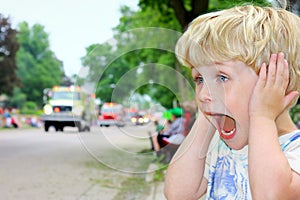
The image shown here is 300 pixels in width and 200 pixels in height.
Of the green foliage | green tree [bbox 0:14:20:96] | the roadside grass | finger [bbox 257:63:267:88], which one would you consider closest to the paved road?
the roadside grass

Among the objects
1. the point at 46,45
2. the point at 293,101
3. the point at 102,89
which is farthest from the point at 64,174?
the point at 46,45

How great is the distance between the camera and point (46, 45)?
201ft

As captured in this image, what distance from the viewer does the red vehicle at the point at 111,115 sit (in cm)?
150

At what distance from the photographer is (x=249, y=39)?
111cm

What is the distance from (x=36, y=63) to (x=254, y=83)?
58.8m

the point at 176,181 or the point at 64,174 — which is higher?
the point at 176,181

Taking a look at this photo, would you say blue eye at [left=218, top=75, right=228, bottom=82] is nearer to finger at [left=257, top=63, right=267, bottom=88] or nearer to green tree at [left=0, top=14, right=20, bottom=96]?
finger at [left=257, top=63, right=267, bottom=88]

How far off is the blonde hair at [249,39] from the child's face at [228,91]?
0.07 ft

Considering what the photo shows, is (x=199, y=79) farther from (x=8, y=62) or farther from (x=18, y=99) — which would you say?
(x=18, y=99)

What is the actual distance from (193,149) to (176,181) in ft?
0.35

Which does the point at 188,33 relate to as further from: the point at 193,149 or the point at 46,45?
the point at 46,45

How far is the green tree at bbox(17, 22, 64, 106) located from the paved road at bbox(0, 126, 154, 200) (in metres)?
44.2

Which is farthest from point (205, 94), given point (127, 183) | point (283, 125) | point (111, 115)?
point (127, 183)

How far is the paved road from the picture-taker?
144 cm
